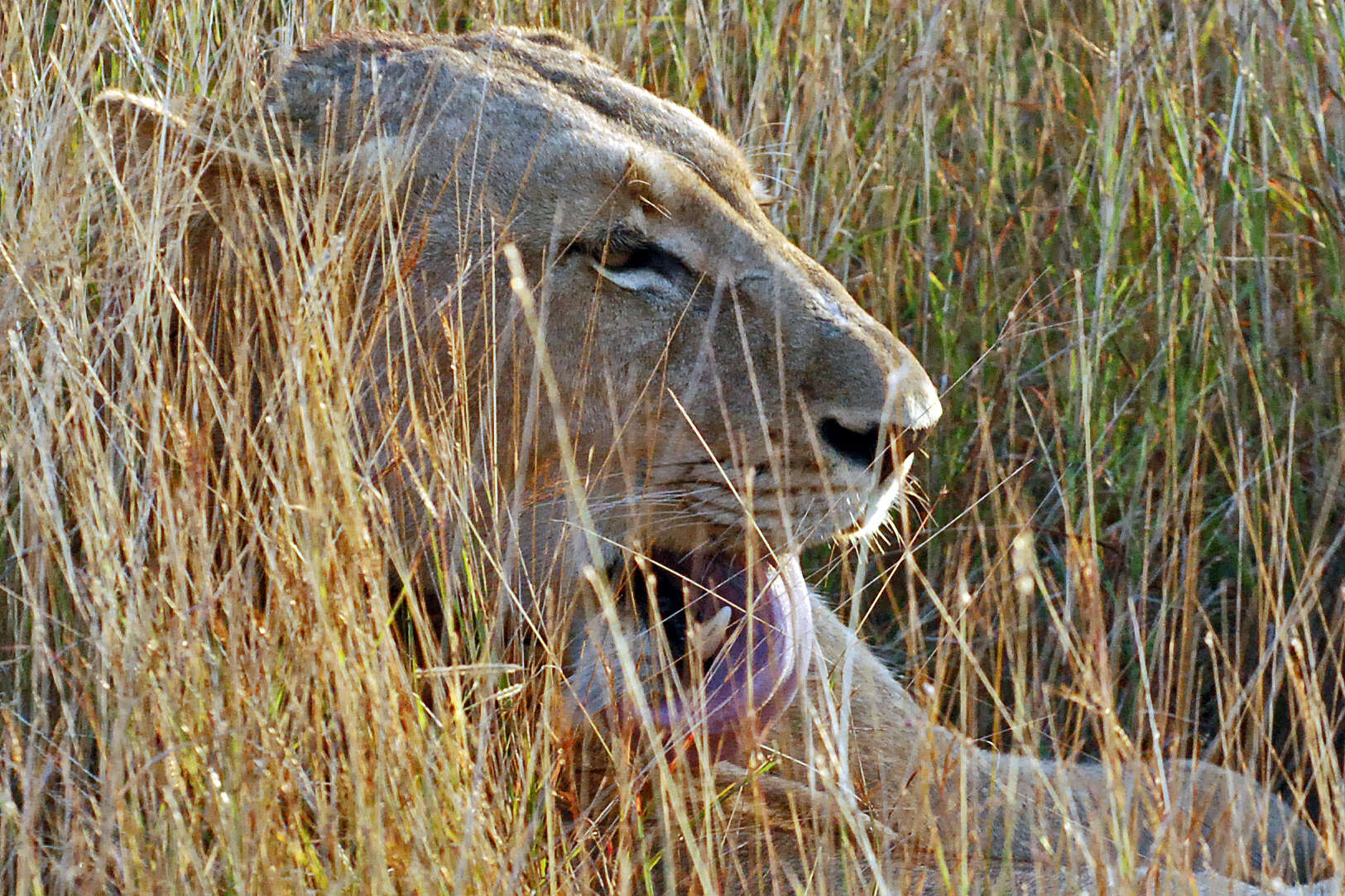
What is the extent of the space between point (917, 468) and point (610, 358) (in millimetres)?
1461

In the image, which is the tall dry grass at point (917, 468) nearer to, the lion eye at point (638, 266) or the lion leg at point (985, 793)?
the lion leg at point (985, 793)

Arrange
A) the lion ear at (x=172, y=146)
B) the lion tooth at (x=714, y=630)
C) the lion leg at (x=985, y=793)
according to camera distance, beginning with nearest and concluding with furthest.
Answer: the lion leg at (x=985, y=793) → the lion tooth at (x=714, y=630) → the lion ear at (x=172, y=146)

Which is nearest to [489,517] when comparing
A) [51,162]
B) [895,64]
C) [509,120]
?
[509,120]

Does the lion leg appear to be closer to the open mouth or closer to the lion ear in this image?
the open mouth

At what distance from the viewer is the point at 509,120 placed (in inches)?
115

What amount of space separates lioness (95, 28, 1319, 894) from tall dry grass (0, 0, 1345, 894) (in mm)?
131

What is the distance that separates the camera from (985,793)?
324 cm

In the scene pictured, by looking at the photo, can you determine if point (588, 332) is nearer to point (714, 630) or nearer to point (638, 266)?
point (638, 266)

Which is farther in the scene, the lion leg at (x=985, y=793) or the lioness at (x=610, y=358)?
the lioness at (x=610, y=358)

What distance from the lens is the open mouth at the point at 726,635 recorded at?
2.71m

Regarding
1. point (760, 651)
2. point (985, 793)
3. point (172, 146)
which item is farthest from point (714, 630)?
point (172, 146)

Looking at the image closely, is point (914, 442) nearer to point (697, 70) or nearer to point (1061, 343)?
point (1061, 343)

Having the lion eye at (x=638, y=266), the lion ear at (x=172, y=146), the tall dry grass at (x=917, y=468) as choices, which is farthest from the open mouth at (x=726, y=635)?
the lion ear at (x=172, y=146)

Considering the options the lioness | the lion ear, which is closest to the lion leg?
the lioness
